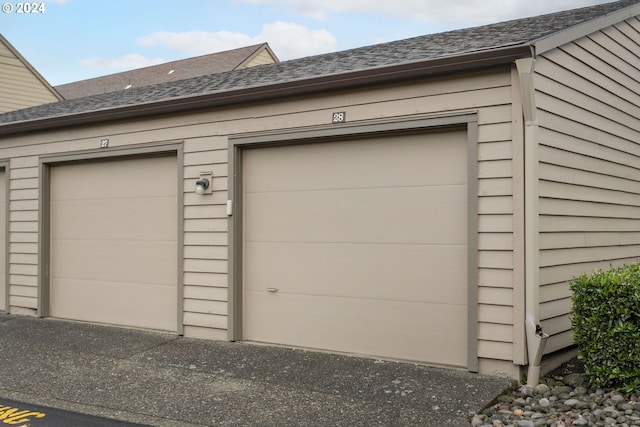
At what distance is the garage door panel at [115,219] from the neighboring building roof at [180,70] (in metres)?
11.3

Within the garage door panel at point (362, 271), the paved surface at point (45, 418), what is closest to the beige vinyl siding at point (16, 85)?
the garage door panel at point (362, 271)

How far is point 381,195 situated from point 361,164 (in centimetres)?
41

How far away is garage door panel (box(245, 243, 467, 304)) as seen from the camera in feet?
18.9

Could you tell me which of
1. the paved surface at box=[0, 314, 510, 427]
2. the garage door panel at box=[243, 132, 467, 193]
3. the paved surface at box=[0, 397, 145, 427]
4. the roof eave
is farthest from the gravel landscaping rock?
the roof eave

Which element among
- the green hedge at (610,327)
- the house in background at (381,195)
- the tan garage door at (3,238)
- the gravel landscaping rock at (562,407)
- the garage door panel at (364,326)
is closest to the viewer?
the gravel landscaping rock at (562,407)

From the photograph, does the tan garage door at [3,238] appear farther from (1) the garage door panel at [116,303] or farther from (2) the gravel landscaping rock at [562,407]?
(2) the gravel landscaping rock at [562,407]

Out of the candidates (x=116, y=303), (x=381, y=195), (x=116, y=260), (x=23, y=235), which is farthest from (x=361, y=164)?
(x=23, y=235)

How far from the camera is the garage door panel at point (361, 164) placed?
19.0 ft

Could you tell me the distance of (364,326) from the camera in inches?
244

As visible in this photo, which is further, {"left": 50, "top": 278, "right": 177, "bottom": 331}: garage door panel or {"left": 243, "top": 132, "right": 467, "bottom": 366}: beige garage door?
{"left": 50, "top": 278, "right": 177, "bottom": 331}: garage door panel

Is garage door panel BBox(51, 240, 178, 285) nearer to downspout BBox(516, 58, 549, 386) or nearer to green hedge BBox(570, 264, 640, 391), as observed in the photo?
downspout BBox(516, 58, 549, 386)

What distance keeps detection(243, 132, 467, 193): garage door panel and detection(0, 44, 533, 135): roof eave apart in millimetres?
605

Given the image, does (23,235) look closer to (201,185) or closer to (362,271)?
(201,185)

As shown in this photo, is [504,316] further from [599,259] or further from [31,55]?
[31,55]
